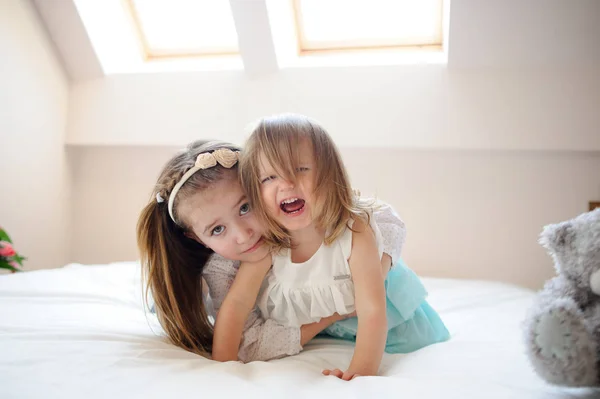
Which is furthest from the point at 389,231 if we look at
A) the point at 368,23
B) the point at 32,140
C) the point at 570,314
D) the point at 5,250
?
the point at 32,140

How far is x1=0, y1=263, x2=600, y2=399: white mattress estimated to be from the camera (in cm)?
80

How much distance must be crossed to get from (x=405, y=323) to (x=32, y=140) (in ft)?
6.52

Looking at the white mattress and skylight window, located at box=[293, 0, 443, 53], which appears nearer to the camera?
the white mattress

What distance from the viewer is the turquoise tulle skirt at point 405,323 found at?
125cm

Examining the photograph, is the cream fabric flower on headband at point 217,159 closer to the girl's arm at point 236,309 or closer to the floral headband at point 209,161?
the floral headband at point 209,161

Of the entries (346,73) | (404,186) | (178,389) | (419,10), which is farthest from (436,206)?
(178,389)

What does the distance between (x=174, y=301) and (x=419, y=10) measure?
6.10ft

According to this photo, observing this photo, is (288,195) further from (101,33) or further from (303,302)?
(101,33)

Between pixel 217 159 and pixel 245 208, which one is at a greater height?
pixel 217 159

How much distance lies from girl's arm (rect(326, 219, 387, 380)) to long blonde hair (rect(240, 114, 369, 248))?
0.05m

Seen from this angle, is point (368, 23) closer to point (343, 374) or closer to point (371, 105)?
point (371, 105)

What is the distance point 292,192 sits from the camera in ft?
3.45

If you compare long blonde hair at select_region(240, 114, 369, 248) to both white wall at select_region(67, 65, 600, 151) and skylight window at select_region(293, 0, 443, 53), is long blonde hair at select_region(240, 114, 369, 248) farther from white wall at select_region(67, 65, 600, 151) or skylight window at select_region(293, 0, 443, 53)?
skylight window at select_region(293, 0, 443, 53)

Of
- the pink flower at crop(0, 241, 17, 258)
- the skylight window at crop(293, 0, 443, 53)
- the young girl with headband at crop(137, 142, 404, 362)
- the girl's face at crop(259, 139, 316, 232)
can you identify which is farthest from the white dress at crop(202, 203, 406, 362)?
the skylight window at crop(293, 0, 443, 53)
